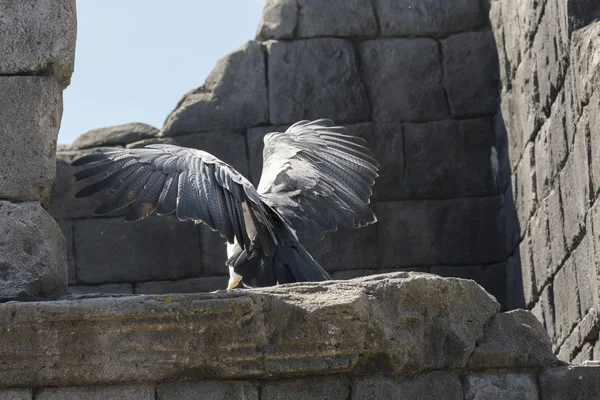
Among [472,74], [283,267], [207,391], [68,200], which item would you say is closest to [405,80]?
[472,74]

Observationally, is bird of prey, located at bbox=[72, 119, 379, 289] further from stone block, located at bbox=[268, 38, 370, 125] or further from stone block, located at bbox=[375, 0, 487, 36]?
stone block, located at bbox=[375, 0, 487, 36]

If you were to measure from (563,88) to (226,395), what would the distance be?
4.00m

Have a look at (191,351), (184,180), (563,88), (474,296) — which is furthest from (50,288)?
(563,88)

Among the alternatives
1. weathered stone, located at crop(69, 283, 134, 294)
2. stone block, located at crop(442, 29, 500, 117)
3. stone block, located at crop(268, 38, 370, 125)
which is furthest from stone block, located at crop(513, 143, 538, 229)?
weathered stone, located at crop(69, 283, 134, 294)

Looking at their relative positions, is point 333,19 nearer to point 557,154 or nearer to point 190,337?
point 557,154

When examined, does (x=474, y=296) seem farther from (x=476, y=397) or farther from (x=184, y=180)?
(x=184, y=180)

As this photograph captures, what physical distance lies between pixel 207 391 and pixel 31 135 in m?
1.60

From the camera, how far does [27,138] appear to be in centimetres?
607

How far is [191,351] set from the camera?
211 inches

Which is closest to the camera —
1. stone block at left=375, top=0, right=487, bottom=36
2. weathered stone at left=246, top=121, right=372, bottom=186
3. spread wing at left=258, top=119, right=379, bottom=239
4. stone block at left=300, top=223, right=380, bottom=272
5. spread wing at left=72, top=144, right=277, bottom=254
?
spread wing at left=72, top=144, right=277, bottom=254

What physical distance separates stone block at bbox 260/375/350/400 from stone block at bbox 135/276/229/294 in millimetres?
5985

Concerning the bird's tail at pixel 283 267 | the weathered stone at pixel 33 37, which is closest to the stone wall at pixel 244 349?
the weathered stone at pixel 33 37

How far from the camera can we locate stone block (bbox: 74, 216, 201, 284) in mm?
11523

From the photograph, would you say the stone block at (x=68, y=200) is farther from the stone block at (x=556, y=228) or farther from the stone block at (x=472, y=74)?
the stone block at (x=556, y=228)
